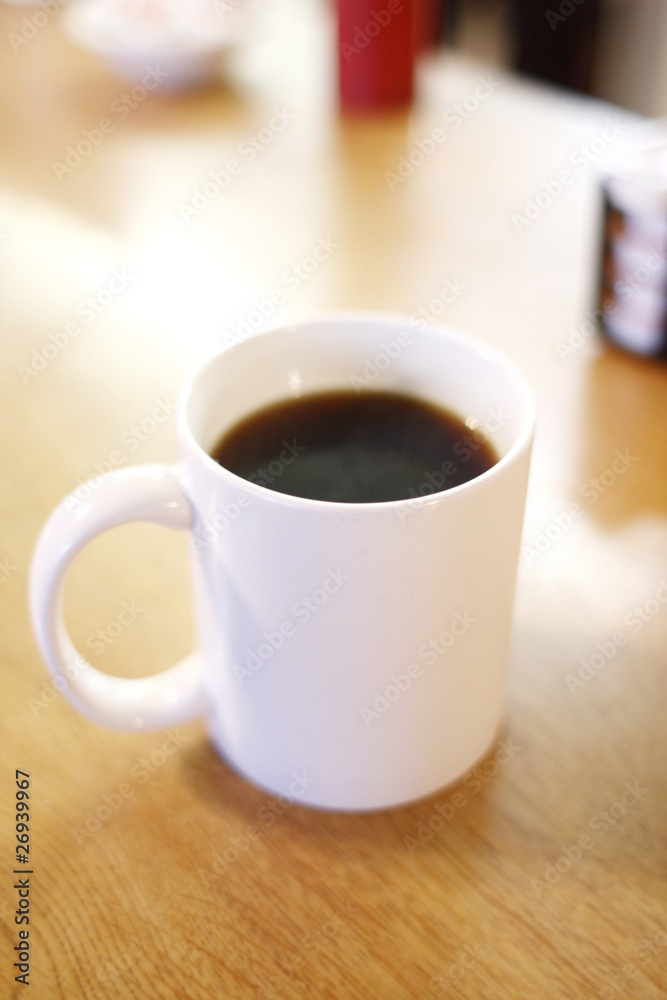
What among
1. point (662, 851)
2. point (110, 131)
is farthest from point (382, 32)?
point (662, 851)

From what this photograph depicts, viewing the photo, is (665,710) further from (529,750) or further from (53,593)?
(53,593)

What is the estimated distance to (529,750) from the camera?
0.48m

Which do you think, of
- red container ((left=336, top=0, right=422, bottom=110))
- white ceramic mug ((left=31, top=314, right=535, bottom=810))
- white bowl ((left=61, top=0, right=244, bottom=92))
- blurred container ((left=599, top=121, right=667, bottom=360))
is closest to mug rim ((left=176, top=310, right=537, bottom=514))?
white ceramic mug ((left=31, top=314, right=535, bottom=810))

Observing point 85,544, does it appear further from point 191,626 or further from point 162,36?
point 162,36

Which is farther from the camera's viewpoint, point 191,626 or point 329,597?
point 191,626

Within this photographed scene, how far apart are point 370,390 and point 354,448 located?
39mm

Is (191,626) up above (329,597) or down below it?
below

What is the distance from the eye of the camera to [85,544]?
15.1 inches

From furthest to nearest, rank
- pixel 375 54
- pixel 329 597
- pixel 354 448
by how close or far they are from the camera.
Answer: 1. pixel 375 54
2. pixel 354 448
3. pixel 329 597

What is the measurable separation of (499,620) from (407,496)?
0.08 m

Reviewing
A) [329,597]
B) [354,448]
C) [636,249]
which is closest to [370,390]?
[354,448]

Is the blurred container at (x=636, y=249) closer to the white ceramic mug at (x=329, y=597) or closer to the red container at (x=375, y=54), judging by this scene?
the white ceramic mug at (x=329, y=597)

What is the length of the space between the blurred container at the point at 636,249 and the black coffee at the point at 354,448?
321 millimetres

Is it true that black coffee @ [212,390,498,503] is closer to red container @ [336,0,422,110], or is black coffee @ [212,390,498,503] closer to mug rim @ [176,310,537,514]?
mug rim @ [176,310,537,514]
